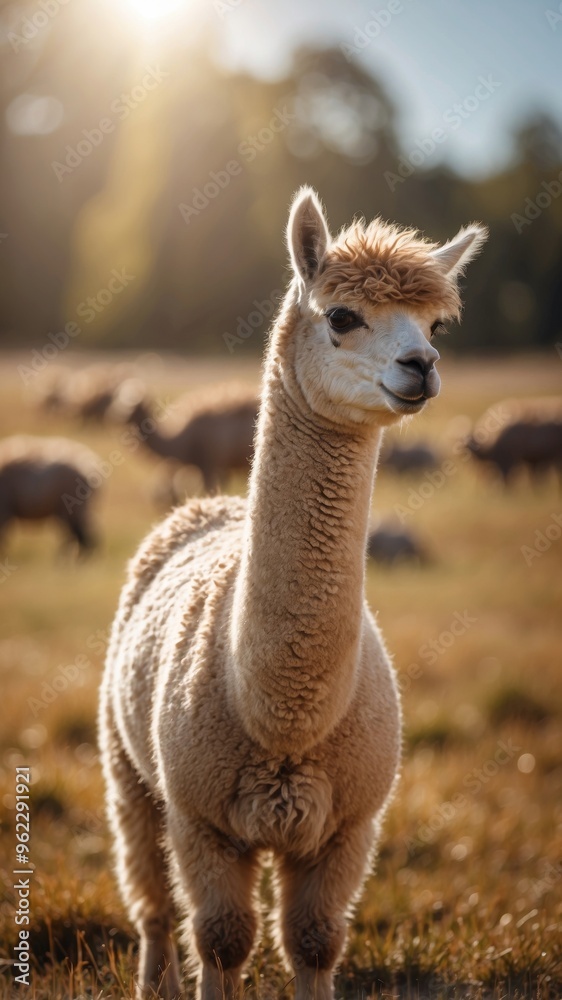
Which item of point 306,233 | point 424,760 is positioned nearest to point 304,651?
point 306,233

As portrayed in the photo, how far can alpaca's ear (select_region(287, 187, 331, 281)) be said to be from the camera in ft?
9.57

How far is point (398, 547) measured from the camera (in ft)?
46.0

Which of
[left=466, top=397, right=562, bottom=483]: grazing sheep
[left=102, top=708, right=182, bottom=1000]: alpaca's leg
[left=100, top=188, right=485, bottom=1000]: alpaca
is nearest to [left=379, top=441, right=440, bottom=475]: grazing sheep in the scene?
[left=466, top=397, right=562, bottom=483]: grazing sheep

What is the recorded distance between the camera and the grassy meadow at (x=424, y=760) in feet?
11.7

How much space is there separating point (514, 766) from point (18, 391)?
744 inches

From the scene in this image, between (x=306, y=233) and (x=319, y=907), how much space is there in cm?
211

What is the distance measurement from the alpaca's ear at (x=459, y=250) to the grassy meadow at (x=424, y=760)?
19.8 inches

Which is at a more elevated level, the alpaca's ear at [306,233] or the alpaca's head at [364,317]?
the alpaca's ear at [306,233]

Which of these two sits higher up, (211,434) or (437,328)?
(211,434)

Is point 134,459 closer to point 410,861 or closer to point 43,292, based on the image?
point 43,292

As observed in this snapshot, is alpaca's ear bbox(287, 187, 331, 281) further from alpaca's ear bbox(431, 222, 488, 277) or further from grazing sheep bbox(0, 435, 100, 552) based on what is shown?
grazing sheep bbox(0, 435, 100, 552)

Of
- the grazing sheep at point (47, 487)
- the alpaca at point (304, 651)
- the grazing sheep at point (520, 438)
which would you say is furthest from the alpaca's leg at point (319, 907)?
the grazing sheep at point (520, 438)

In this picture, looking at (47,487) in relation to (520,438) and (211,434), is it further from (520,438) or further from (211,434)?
(520,438)

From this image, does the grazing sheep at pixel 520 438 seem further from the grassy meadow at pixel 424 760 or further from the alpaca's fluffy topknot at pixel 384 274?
the alpaca's fluffy topknot at pixel 384 274
